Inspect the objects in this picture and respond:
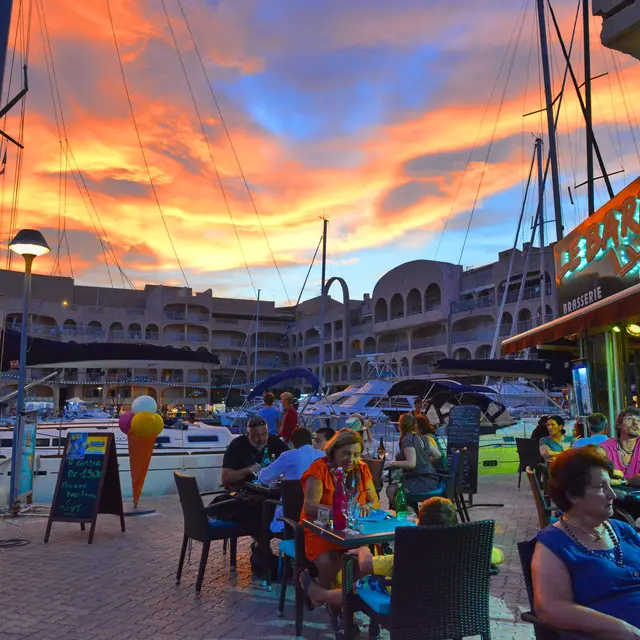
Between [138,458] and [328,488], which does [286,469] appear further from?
[138,458]

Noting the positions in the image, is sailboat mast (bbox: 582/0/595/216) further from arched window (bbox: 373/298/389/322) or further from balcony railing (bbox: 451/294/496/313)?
arched window (bbox: 373/298/389/322)

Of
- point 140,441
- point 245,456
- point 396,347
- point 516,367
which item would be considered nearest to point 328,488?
point 245,456

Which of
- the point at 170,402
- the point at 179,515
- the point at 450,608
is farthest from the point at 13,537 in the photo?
the point at 170,402

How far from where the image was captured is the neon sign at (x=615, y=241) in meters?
9.59

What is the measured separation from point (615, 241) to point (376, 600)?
879 centimetres

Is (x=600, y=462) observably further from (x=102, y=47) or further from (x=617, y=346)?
(x=102, y=47)

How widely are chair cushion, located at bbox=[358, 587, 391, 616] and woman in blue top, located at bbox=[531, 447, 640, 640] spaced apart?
1008 mm

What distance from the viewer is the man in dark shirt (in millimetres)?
6008

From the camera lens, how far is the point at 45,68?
42.8ft

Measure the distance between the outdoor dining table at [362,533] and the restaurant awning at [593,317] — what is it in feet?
15.6

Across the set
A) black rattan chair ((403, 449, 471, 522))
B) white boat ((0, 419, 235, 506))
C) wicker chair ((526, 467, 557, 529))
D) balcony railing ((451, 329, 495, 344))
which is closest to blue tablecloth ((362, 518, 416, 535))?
wicker chair ((526, 467, 557, 529))

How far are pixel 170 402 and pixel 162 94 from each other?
1938 inches

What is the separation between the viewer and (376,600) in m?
3.32

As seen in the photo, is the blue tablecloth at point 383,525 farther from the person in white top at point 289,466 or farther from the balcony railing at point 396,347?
the balcony railing at point 396,347
